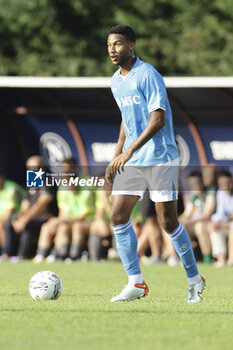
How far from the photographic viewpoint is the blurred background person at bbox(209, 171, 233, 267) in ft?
43.2

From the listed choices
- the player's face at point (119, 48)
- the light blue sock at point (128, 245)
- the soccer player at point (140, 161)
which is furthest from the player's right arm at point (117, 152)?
the player's face at point (119, 48)

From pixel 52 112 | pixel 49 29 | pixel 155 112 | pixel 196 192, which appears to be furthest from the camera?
pixel 49 29

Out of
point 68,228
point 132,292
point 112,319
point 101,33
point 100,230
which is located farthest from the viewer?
point 101,33

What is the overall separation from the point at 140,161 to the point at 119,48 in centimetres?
96

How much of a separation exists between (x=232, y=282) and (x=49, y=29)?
2098cm

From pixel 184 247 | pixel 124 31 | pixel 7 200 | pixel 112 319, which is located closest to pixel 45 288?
pixel 184 247

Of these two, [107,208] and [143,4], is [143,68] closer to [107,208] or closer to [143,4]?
[107,208]

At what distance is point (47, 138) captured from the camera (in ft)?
51.2

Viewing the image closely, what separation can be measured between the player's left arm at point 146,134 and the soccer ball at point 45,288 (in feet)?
4.02

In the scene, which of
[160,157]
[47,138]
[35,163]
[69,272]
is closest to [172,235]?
[160,157]

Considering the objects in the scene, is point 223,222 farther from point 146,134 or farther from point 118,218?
point 146,134

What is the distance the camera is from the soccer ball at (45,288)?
7145 millimetres

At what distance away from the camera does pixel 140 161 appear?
6.92 metres

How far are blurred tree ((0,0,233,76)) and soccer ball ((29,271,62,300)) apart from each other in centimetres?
2137
